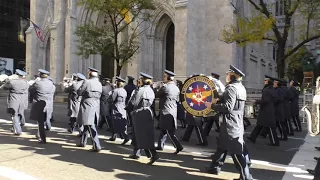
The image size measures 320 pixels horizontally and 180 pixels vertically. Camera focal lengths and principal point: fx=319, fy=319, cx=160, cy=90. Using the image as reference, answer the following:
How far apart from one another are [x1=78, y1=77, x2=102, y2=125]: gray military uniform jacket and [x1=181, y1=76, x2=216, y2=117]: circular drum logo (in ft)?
6.97

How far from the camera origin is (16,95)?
9695 millimetres

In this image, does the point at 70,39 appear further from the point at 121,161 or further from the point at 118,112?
the point at 121,161

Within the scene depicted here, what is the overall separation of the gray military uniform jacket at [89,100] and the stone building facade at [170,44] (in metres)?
12.8

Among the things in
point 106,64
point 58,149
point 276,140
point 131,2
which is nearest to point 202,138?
point 276,140

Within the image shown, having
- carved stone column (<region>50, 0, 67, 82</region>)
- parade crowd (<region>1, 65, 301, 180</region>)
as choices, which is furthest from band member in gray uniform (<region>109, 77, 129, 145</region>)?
carved stone column (<region>50, 0, 67, 82</region>)

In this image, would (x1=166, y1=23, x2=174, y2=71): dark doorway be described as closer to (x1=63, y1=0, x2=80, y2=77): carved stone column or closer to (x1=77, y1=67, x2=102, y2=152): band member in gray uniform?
(x1=63, y1=0, x2=80, y2=77): carved stone column

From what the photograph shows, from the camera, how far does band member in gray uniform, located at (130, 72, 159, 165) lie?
21.5 feet

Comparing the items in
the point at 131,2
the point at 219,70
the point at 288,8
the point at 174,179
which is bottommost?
the point at 174,179

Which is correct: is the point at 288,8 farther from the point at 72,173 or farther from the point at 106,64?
the point at 106,64

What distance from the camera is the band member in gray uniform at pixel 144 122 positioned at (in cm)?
657

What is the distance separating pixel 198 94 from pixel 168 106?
2.71ft

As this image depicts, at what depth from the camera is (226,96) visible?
5410 mm

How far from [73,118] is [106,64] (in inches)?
785

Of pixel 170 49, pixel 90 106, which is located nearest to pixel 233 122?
pixel 90 106
